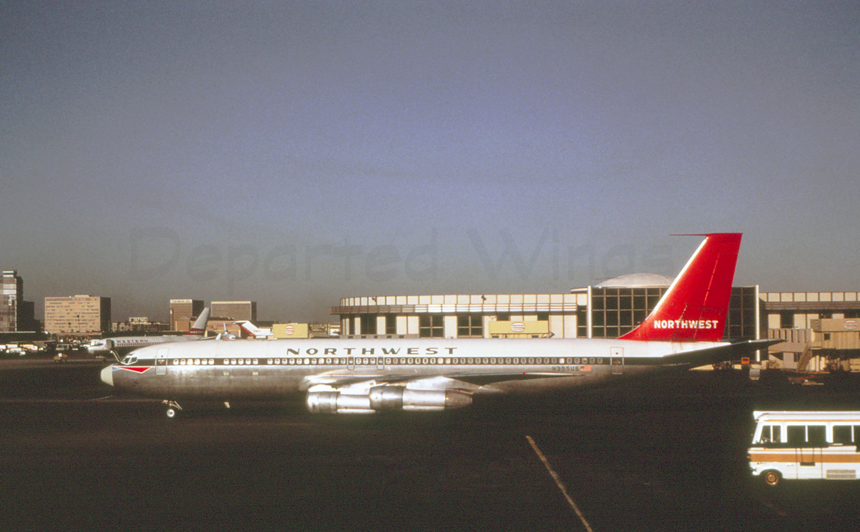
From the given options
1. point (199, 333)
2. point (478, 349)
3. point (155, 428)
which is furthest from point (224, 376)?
point (199, 333)

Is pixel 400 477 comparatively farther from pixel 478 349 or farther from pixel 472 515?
pixel 478 349

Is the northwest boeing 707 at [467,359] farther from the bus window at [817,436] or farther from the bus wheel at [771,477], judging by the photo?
the bus wheel at [771,477]

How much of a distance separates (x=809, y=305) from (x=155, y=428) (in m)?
77.8

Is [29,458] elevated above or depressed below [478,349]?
below

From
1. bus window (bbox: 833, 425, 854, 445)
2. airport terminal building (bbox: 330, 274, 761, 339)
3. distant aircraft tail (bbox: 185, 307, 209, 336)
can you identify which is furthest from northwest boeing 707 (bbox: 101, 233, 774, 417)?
distant aircraft tail (bbox: 185, 307, 209, 336)

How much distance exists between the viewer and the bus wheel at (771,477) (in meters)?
17.0

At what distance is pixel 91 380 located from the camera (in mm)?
61438

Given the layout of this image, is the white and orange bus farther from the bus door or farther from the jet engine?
the bus door

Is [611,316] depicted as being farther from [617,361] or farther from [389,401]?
[389,401]

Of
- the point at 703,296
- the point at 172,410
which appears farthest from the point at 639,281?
the point at 172,410

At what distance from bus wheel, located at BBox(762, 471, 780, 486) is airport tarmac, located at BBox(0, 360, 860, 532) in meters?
0.31

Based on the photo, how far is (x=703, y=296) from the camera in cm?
3183

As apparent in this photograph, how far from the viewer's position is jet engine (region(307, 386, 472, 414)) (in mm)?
28422

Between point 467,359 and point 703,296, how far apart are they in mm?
12372
